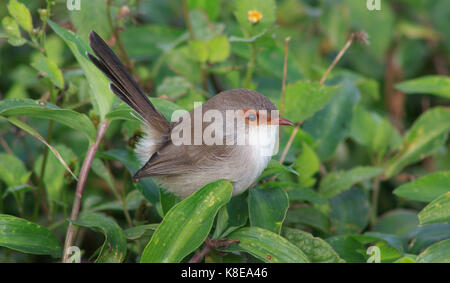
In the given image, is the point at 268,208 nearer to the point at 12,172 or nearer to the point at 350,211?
the point at 350,211

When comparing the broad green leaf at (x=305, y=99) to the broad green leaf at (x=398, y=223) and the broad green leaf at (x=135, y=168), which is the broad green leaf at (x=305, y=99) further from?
the broad green leaf at (x=135, y=168)

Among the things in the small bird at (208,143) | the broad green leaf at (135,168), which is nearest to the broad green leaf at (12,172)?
the broad green leaf at (135,168)

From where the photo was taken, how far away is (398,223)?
336 centimetres

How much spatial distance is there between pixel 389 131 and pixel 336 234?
1.02 metres

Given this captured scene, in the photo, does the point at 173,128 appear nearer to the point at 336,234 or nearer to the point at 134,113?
the point at 134,113

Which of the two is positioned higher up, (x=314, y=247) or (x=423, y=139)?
(x=423, y=139)

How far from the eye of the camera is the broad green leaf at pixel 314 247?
8.49ft

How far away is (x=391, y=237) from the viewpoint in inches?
114

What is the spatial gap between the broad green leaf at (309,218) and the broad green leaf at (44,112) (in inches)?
50.2

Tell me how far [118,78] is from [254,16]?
108cm

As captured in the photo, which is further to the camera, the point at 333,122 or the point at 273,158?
the point at 333,122

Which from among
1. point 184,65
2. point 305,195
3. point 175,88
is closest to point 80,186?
point 175,88

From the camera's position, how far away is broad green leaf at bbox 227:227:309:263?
2.38m

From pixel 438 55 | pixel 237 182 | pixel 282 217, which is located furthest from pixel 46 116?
pixel 438 55
